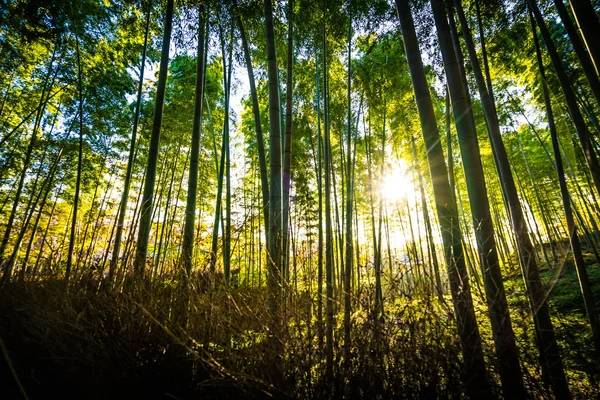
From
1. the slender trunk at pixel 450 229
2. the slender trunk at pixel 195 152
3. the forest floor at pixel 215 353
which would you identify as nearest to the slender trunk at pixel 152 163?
the slender trunk at pixel 195 152

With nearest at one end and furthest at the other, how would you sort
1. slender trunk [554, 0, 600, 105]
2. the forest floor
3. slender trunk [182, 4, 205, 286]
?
1. the forest floor
2. slender trunk [554, 0, 600, 105]
3. slender trunk [182, 4, 205, 286]

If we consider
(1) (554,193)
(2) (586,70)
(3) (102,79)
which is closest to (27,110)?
(3) (102,79)

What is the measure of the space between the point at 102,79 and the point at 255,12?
2.38 m

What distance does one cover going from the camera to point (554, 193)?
10.3 metres

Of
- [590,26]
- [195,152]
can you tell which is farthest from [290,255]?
[590,26]

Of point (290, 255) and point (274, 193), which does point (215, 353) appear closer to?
point (274, 193)

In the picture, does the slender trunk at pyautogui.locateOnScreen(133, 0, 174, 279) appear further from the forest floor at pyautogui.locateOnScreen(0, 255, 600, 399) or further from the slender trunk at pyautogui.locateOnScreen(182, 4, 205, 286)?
the forest floor at pyautogui.locateOnScreen(0, 255, 600, 399)

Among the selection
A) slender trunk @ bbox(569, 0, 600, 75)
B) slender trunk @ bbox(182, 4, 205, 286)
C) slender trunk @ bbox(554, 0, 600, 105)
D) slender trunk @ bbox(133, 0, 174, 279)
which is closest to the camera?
slender trunk @ bbox(569, 0, 600, 75)

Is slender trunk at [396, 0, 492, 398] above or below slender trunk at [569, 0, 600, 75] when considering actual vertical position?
below

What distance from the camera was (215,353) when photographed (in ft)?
4.56

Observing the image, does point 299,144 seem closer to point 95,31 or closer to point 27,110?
point 95,31

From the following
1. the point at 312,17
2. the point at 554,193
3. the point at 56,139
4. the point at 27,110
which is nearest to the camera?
the point at 312,17

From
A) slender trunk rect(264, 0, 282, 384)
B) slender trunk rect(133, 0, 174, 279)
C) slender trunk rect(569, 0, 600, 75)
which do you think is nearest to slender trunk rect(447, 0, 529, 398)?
slender trunk rect(569, 0, 600, 75)

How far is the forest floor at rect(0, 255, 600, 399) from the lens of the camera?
111 centimetres
